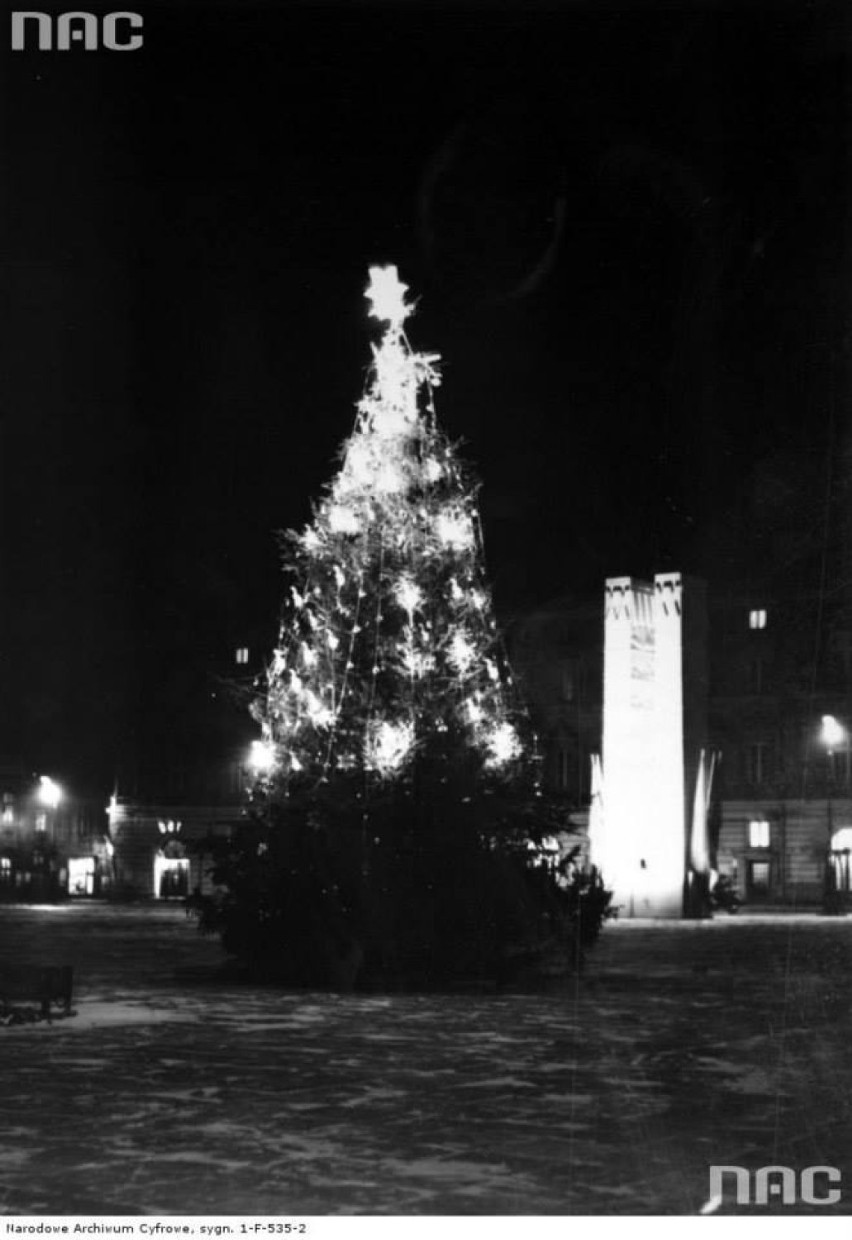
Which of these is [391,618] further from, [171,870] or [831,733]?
[171,870]

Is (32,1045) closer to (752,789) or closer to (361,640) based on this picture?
(361,640)

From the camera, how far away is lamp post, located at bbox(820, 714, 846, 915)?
164 feet

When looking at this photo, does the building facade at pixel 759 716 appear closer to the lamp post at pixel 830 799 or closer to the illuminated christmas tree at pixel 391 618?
the lamp post at pixel 830 799

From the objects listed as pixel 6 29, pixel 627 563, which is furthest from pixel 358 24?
pixel 627 563

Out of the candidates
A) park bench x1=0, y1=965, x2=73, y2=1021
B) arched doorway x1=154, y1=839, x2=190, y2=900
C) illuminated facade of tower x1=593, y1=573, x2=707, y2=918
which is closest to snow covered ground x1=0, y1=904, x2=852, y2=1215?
park bench x1=0, y1=965, x2=73, y2=1021

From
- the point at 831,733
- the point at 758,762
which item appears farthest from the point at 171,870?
the point at 831,733

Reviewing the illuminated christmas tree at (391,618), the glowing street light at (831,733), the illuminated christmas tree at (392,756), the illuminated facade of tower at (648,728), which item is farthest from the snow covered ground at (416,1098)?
the glowing street light at (831,733)

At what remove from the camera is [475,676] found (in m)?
25.6

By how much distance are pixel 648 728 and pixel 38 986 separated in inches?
1467

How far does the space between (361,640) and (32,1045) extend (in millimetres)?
11529

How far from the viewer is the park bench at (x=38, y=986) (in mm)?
16625

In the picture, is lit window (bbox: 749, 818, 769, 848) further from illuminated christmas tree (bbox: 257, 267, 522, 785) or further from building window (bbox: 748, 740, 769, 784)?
illuminated christmas tree (bbox: 257, 267, 522, 785)

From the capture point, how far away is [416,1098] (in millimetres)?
11773

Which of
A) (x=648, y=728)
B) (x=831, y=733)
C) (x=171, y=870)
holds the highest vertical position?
(x=831, y=733)
